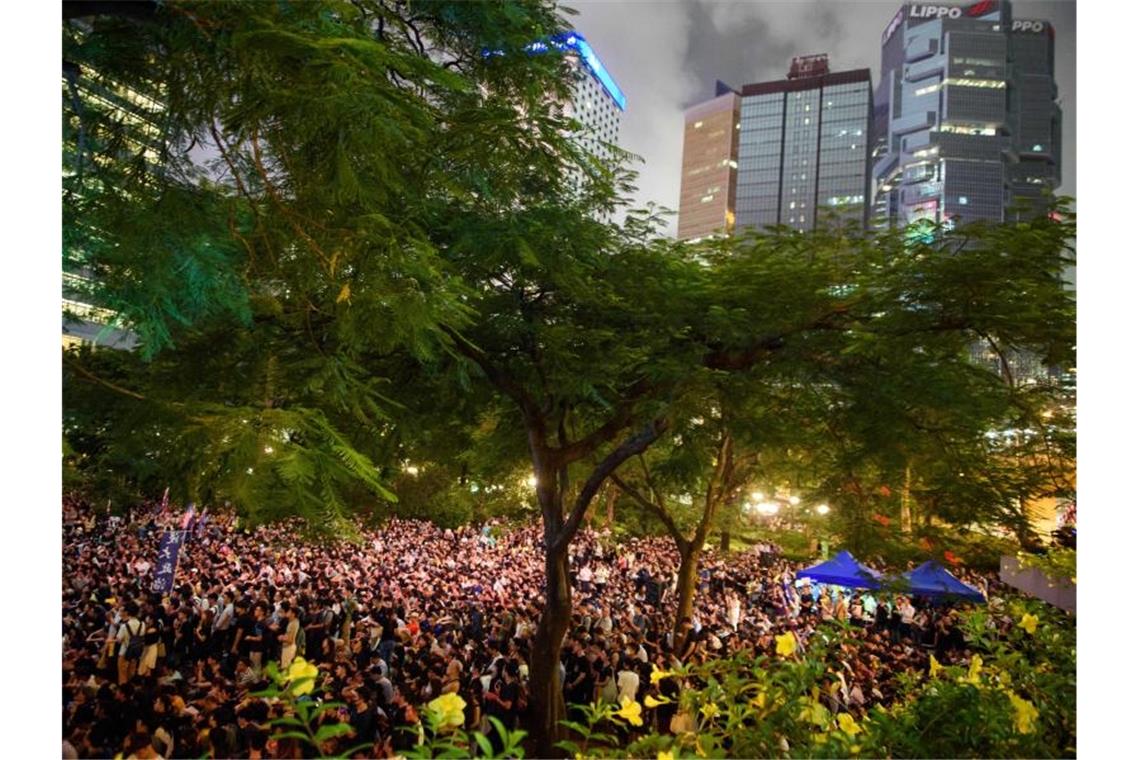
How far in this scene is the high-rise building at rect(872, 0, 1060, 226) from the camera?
48688 millimetres

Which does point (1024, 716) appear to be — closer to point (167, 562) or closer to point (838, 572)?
point (838, 572)

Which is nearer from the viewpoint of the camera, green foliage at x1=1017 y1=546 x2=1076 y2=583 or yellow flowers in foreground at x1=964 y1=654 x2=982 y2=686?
yellow flowers in foreground at x1=964 y1=654 x2=982 y2=686

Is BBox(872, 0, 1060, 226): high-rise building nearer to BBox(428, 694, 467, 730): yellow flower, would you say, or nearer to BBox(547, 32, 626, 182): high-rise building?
BBox(547, 32, 626, 182): high-rise building

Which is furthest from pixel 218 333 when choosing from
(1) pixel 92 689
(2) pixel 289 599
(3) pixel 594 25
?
(2) pixel 289 599

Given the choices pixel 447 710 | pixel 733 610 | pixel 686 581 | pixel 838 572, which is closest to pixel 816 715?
pixel 447 710

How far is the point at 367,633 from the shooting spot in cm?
707

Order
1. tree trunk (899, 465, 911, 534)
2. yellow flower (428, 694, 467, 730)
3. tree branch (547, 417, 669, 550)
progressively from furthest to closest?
tree branch (547, 417, 669, 550) → tree trunk (899, 465, 911, 534) → yellow flower (428, 694, 467, 730)

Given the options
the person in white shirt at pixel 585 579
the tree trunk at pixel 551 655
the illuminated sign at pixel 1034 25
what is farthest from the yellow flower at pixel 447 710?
the person in white shirt at pixel 585 579

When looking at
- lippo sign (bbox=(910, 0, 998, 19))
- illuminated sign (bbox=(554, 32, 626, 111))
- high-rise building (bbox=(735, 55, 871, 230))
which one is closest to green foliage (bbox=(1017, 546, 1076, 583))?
high-rise building (bbox=(735, 55, 871, 230))

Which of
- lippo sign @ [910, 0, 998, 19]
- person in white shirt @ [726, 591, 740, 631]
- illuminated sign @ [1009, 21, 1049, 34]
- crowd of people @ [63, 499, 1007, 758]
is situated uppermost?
lippo sign @ [910, 0, 998, 19]

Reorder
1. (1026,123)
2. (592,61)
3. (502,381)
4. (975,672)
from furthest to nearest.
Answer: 1. (1026,123)
2. (502,381)
3. (592,61)
4. (975,672)

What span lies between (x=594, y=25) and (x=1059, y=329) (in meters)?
3.06

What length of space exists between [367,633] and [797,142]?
24.8m

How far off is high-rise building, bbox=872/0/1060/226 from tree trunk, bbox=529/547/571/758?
139 feet
